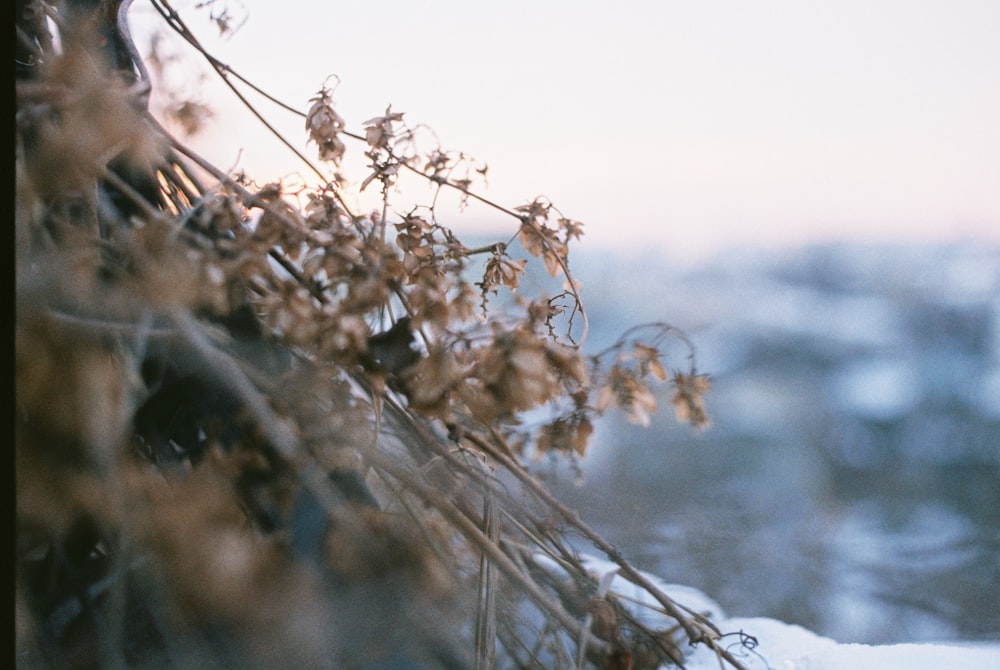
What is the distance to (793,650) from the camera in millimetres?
884

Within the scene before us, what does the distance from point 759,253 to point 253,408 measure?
0.80m

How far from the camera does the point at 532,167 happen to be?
995 mm

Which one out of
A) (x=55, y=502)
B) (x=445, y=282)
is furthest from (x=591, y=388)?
(x=55, y=502)

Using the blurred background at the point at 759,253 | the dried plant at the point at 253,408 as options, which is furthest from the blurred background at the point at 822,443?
the dried plant at the point at 253,408

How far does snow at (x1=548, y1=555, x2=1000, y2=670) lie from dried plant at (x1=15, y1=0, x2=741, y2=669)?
14cm

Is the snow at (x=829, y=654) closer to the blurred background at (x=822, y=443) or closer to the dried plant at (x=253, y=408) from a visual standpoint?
the blurred background at (x=822, y=443)

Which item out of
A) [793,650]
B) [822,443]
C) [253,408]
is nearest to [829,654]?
[793,650]

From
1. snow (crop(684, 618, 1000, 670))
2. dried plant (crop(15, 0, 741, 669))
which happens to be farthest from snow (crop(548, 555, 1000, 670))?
dried plant (crop(15, 0, 741, 669))

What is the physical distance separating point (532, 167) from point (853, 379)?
533 millimetres

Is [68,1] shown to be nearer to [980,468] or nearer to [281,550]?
[281,550]

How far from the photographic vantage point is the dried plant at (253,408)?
15.7 inches

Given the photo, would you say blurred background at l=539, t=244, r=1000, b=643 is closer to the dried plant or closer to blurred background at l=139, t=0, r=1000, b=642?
blurred background at l=139, t=0, r=1000, b=642

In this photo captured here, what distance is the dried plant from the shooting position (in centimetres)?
40

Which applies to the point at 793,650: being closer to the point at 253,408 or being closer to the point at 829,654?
the point at 829,654
